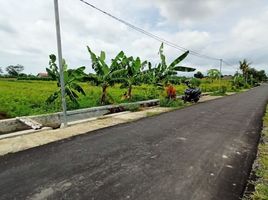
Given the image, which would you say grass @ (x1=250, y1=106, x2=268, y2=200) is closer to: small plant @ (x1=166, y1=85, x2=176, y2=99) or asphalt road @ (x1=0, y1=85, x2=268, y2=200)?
asphalt road @ (x1=0, y1=85, x2=268, y2=200)

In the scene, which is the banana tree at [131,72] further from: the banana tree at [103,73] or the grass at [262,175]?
the grass at [262,175]

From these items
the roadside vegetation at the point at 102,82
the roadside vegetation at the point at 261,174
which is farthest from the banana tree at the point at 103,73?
the roadside vegetation at the point at 261,174

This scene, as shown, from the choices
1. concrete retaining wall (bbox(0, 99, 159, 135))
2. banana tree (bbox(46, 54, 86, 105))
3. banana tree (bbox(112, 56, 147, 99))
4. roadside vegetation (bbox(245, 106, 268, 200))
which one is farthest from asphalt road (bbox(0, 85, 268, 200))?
banana tree (bbox(112, 56, 147, 99))

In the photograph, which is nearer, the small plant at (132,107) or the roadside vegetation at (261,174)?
the roadside vegetation at (261,174)

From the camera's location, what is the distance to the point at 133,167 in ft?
15.4

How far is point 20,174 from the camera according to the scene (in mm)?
4258

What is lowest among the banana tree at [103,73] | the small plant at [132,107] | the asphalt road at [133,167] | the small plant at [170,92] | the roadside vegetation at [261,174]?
the roadside vegetation at [261,174]

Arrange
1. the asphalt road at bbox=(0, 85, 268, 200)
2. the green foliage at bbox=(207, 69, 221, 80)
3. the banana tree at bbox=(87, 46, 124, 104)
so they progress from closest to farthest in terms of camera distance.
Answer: the asphalt road at bbox=(0, 85, 268, 200) < the banana tree at bbox=(87, 46, 124, 104) < the green foliage at bbox=(207, 69, 221, 80)

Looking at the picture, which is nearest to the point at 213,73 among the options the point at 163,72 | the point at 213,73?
the point at 213,73

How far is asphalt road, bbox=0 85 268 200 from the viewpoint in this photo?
366 centimetres

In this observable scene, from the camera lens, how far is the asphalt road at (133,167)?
366cm

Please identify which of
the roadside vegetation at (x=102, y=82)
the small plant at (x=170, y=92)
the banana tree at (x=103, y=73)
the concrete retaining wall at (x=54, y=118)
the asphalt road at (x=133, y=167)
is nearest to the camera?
the asphalt road at (x=133, y=167)

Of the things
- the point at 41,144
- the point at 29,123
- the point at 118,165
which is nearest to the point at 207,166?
the point at 118,165

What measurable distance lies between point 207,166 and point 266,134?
13.7ft
